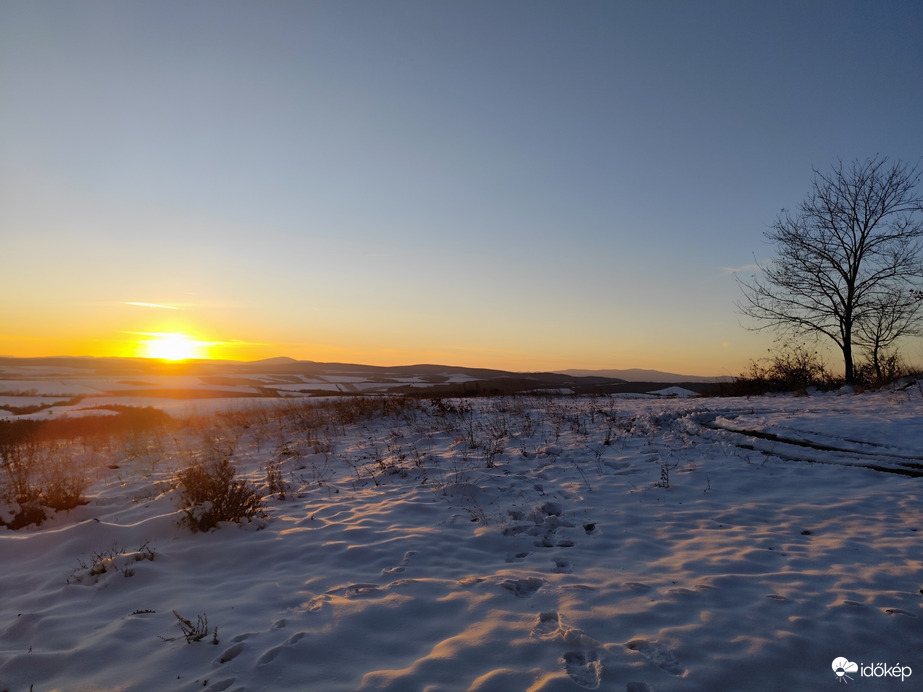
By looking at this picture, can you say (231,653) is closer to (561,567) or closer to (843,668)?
(561,567)

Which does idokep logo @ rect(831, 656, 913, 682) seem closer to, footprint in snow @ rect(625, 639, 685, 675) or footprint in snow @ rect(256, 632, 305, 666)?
footprint in snow @ rect(625, 639, 685, 675)

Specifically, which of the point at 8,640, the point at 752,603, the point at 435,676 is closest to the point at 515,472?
the point at 752,603

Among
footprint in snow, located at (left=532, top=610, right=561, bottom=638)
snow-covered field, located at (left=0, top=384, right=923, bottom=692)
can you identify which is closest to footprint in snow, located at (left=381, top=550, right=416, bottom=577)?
snow-covered field, located at (left=0, top=384, right=923, bottom=692)

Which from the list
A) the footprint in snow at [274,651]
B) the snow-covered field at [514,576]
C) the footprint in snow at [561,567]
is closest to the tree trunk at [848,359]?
the snow-covered field at [514,576]

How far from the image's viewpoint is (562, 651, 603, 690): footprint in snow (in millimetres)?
2629

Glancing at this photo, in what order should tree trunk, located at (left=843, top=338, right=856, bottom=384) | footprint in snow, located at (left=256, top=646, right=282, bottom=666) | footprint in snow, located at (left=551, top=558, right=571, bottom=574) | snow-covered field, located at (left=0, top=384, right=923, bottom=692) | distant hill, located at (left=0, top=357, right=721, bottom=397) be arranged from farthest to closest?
distant hill, located at (left=0, top=357, right=721, bottom=397)
tree trunk, located at (left=843, top=338, right=856, bottom=384)
footprint in snow, located at (left=551, top=558, right=571, bottom=574)
footprint in snow, located at (left=256, top=646, right=282, bottom=666)
snow-covered field, located at (left=0, top=384, right=923, bottom=692)

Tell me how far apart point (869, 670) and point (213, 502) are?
242 inches

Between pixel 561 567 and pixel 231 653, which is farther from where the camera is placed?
pixel 561 567

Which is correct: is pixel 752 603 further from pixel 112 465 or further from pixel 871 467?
pixel 112 465

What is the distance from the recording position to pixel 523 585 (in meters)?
3.85

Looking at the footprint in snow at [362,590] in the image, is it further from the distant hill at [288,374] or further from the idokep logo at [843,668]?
the distant hill at [288,374]

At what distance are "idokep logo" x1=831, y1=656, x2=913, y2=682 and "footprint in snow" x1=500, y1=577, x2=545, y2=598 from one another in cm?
187

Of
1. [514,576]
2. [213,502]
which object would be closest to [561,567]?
[514,576]

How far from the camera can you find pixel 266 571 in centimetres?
449
